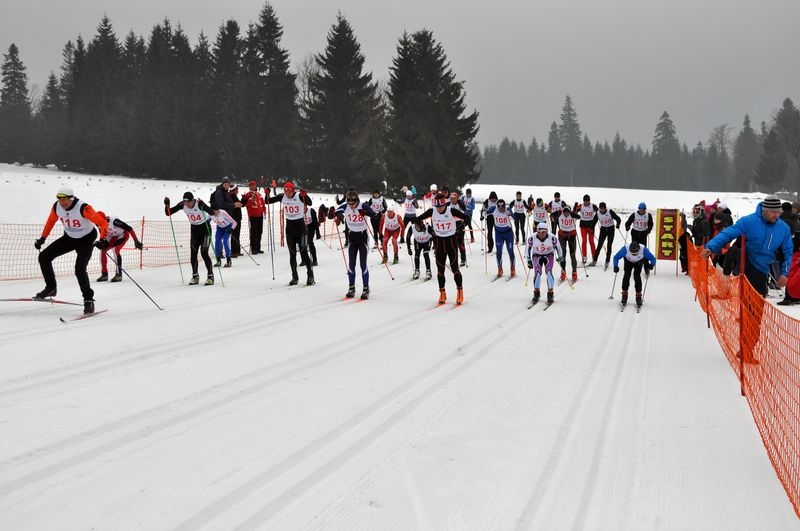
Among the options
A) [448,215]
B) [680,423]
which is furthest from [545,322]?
[680,423]

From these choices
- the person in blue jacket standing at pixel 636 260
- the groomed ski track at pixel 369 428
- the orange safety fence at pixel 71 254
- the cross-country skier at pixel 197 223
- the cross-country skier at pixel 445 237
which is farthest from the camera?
the orange safety fence at pixel 71 254

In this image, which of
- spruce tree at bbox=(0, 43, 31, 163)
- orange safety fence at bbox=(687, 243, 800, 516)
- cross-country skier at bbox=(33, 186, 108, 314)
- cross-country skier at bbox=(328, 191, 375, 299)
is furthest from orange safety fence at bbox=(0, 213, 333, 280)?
spruce tree at bbox=(0, 43, 31, 163)

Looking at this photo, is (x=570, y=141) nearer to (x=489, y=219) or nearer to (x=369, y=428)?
(x=489, y=219)

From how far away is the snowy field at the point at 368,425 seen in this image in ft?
11.2

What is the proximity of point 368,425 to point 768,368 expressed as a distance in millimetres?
4215

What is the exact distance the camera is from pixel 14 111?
8238cm

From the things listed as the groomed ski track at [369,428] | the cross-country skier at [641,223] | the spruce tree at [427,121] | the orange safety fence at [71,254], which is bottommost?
the groomed ski track at [369,428]

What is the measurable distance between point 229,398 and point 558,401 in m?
3.10

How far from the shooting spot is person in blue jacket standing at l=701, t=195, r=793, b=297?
6.37 metres

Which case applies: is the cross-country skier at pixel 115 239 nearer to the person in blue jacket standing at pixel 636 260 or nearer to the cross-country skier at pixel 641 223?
the person in blue jacket standing at pixel 636 260

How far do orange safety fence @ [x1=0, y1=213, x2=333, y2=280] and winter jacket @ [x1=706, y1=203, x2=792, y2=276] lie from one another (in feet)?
36.6

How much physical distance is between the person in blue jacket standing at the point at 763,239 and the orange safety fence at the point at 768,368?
40 cm

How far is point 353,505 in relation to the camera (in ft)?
11.4

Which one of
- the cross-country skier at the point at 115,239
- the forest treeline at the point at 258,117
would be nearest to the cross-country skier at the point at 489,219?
the cross-country skier at the point at 115,239
